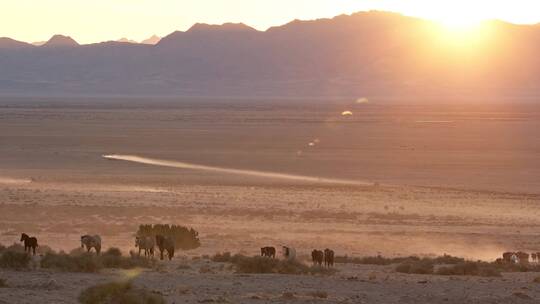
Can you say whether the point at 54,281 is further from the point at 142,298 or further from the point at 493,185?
the point at 493,185

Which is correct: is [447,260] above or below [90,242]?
below

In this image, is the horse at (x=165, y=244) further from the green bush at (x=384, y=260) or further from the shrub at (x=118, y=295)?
the shrub at (x=118, y=295)

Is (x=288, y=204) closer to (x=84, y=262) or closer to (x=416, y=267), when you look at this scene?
(x=416, y=267)

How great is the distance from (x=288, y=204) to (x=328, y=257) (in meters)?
14.3

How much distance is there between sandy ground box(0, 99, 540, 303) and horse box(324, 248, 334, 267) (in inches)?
16.6

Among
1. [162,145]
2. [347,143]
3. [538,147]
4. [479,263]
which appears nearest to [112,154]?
[162,145]

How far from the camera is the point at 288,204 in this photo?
3581 centimetres

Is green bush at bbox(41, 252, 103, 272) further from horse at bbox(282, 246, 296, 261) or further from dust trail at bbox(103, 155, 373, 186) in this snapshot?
dust trail at bbox(103, 155, 373, 186)

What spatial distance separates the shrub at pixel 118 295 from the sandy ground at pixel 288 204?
3.63 feet

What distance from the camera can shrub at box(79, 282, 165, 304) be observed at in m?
14.3

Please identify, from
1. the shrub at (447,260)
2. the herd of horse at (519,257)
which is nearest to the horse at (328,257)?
the shrub at (447,260)

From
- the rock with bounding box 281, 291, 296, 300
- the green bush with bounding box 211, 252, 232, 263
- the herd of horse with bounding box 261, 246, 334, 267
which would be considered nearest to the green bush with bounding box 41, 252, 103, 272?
the green bush with bounding box 211, 252, 232, 263

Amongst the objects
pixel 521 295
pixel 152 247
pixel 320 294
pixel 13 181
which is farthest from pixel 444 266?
pixel 13 181

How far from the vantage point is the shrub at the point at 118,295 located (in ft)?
46.9
